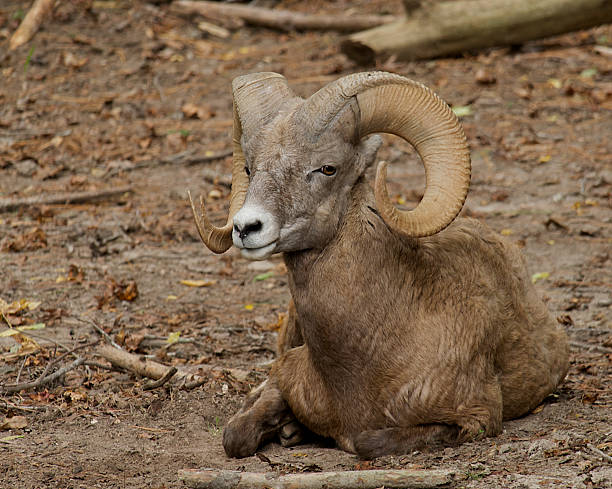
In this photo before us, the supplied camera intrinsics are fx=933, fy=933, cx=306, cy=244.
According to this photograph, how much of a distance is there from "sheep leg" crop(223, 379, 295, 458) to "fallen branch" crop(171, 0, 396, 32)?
10.9 metres

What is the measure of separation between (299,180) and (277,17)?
40.6ft

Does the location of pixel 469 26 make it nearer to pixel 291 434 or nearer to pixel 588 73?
pixel 588 73

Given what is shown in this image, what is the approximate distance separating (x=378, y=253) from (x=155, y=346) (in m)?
2.89

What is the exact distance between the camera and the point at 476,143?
1260 centimetres

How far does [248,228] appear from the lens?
16.9ft

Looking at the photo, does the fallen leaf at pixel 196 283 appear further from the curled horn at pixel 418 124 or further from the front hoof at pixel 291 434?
the curled horn at pixel 418 124

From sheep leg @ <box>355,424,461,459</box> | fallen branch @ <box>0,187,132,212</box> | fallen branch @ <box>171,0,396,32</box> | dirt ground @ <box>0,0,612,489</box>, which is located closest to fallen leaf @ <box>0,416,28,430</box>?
dirt ground @ <box>0,0,612,489</box>

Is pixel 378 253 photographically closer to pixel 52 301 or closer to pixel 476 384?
pixel 476 384

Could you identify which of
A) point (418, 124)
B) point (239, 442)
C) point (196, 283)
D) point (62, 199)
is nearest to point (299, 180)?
point (418, 124)

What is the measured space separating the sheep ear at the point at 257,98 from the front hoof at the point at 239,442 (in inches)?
73.2

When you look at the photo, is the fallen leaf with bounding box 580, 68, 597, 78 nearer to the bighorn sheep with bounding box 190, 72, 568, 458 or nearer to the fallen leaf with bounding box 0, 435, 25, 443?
the bighorn sheep with bounding box 190, 72, 568, 458

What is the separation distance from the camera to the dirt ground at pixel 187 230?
577 centimetres

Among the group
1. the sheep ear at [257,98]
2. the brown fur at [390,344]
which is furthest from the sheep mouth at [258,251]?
the sheep ear at [257,98]

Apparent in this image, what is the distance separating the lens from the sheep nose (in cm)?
512
